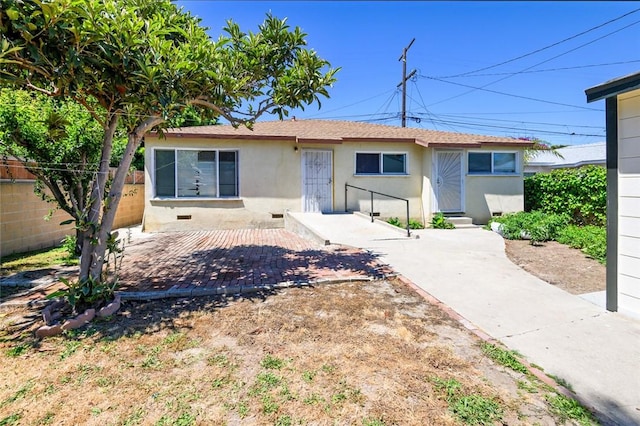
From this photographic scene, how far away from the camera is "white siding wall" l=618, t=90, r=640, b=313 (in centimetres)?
385

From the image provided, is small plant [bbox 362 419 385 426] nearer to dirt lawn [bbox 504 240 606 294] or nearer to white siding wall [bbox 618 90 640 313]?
white siding wall [bbox 618 90 640 313]

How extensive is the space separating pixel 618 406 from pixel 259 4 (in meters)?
8.48

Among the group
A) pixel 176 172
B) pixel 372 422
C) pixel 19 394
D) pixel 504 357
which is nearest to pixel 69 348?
pixel 19 394

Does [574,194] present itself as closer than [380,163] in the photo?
Yes

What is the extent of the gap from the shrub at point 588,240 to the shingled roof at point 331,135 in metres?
4.31

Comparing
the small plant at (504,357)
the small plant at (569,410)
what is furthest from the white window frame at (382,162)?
the small plant at (569,410)

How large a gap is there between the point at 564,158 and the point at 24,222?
2782 centimetres

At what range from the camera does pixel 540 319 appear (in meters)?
3.91

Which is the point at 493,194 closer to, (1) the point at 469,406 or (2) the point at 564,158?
(1) the point at 469,406

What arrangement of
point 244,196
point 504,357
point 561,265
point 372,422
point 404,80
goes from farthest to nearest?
point 404,80
point 244,196
point 561,265
point 504,357
point 372,422

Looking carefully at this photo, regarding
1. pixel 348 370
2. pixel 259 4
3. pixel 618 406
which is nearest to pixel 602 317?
pixel 618 406

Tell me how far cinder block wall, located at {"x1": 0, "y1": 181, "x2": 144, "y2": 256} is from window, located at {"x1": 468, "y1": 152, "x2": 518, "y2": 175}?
1317cm

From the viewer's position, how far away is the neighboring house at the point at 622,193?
12.6 feet

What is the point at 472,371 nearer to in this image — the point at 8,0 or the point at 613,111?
A: the point at 613,111
